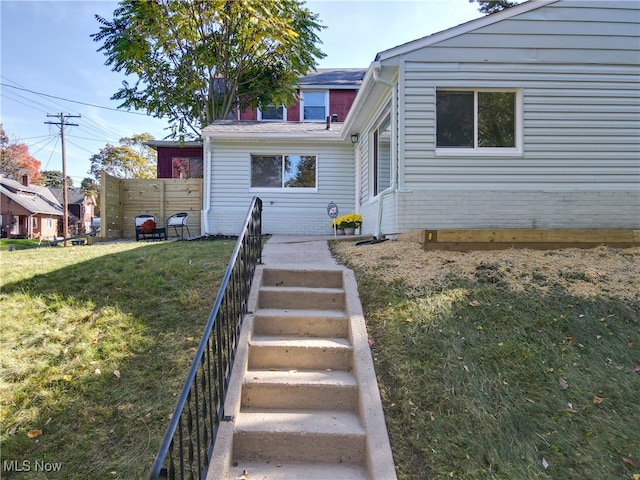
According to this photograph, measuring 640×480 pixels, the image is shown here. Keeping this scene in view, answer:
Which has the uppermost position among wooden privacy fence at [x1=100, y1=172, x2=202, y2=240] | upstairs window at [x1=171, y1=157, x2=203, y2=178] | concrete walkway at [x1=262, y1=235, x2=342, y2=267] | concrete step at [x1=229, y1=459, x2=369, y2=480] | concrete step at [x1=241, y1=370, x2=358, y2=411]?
upstairs window at [x1=171, y1=157, x2=203, y2=178]

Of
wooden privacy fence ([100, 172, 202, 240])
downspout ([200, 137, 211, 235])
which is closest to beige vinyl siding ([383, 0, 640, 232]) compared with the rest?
downspout ([200, 137, 211, 235])

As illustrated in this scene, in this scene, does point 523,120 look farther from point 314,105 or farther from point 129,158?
point 129,158

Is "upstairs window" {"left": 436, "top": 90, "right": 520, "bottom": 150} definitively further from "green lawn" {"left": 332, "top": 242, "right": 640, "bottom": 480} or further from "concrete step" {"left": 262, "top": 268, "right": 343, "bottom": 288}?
"concrete step" {"left": 262, "top": 268, "right": 343, "bottom": 288}

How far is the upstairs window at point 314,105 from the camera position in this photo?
50.6 feet

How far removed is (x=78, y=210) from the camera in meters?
46.6

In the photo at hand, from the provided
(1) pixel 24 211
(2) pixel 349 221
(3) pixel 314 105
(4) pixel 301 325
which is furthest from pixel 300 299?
(1) pixel 24 211

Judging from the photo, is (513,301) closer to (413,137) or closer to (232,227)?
(413,137)

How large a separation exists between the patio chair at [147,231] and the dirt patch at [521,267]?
721cm

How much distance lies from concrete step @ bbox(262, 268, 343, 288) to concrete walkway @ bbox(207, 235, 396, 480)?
361 millimetres

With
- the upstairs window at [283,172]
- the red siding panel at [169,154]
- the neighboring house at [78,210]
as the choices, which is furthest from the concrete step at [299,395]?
the neighboring house at [78,210]

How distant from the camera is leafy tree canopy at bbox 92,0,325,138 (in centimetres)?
1176

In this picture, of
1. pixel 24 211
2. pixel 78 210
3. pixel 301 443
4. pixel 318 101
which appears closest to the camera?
pixel 301 443

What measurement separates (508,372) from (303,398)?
148 cm

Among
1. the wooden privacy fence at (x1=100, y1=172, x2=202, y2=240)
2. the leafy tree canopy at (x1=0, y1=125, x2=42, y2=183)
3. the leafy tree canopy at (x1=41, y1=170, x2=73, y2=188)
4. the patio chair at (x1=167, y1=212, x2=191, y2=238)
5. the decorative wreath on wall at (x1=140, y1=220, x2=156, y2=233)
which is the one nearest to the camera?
the decorative wreath on wall at (x1=140, y1=220, x2=156, y2=233)
